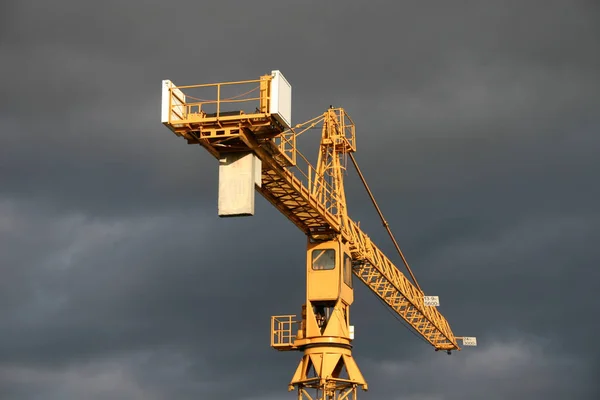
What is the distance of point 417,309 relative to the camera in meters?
84.7

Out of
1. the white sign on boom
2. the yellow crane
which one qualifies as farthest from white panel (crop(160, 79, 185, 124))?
the white sign on boom

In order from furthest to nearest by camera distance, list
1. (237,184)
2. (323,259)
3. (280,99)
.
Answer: (323,259), (237,184), (280,99)

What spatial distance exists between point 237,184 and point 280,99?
14.0ft

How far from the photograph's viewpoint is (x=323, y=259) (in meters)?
62.0

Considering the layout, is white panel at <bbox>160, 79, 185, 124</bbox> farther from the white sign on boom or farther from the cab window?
the white sign on boom

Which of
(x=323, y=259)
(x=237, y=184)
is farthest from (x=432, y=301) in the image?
(x=237, y=184)

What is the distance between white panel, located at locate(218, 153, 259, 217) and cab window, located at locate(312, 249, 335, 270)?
16.2m

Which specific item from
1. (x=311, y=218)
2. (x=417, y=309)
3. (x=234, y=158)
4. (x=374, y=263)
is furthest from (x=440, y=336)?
(x=234, y=158)

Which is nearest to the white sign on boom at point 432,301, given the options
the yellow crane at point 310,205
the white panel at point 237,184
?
the yellow crane at point 310,205

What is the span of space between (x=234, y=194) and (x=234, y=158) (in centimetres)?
193

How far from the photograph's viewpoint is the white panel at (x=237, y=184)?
45188 mm

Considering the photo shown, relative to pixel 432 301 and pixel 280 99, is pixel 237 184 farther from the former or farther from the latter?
pixel 432 301

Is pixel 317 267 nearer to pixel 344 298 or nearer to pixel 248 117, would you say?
pixel 344 298

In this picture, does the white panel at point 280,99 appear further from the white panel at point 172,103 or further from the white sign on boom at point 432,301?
the white sign on boom at point 432,301
